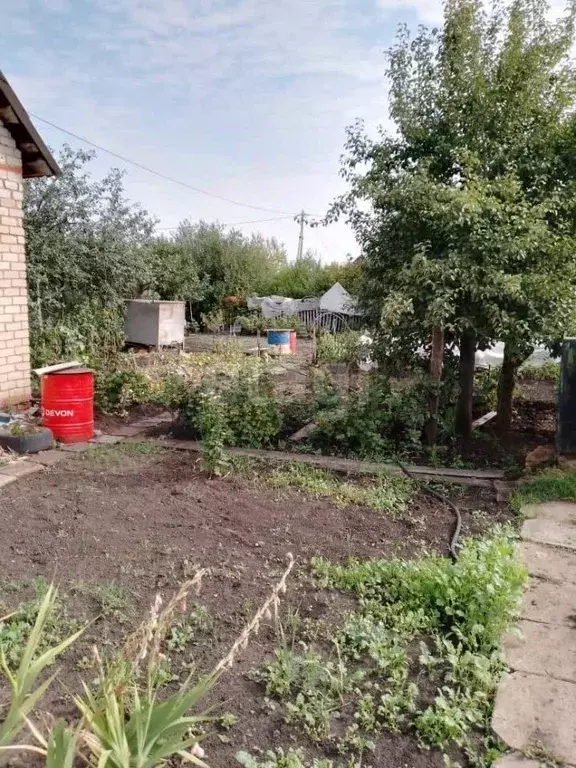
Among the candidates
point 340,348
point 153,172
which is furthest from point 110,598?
point 153,172

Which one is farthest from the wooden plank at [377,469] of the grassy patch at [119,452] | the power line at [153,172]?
the power line at [153,172]

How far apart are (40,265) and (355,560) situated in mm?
7716

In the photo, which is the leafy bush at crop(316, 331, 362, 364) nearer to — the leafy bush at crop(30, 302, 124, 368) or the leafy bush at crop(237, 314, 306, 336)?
the leafy bush at crop(30, 302, 124, 368)

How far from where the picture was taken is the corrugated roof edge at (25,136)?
22.4 ft

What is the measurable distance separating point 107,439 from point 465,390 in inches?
153

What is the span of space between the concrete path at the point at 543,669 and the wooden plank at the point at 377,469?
1368 mm

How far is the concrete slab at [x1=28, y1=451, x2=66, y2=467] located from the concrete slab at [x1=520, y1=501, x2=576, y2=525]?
4.12m

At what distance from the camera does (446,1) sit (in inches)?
218

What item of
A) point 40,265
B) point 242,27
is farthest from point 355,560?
point 40,265

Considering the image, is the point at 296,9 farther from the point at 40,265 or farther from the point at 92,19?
the point at 40,265

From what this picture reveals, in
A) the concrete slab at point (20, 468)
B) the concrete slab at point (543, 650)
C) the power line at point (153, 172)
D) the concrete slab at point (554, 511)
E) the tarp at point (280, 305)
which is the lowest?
the concrete slab at point (20, 468)

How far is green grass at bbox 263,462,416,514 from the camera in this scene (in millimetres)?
4480

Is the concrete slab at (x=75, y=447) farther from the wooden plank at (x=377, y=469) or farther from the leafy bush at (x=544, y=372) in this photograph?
the leafy bush at (x=544, y=372)

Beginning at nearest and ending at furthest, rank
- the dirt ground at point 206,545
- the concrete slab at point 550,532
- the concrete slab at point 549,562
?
the dirt ground at point 206,545
the concrete slab at point 549,562
the concrete slab at point 550,532
